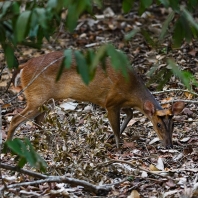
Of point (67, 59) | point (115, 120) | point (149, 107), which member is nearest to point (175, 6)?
point (67, 59)

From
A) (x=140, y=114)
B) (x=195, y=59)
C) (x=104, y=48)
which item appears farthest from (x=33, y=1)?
(x=195, y=59)

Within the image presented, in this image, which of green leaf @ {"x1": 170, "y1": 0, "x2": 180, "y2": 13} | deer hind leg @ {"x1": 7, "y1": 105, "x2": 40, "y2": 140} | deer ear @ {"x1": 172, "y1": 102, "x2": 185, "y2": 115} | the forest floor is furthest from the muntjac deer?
green leaf @ {"x1": 170, "y1": 0, "x2": 180, "y2": 13}

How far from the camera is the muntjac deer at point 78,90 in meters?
7.43

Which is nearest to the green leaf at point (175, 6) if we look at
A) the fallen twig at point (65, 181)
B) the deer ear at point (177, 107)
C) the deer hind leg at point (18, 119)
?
the fallen twig at point (65, 181)

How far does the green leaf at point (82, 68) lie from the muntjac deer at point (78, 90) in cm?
402

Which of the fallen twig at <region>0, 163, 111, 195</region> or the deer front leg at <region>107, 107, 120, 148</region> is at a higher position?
the fallen twig at <region>0, 163, 111, 195</region>

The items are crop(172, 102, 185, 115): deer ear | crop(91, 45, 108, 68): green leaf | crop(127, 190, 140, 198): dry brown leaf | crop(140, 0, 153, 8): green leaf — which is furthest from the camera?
crop(172, 102, 185, 115): deer ear

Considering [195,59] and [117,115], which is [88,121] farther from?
[195,59]

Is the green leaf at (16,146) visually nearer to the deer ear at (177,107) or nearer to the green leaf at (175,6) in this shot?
the green leaf at (175,6)

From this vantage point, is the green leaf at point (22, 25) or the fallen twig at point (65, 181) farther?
the fallen twig at point (65, 181)

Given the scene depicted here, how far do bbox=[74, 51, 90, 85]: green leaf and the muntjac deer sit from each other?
4021 mm

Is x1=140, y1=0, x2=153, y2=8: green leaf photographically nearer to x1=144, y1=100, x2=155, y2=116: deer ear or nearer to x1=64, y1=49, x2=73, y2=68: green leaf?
x1=64, y1=49, x2=73, y2=68: green leaf

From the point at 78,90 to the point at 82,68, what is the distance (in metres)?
4.42

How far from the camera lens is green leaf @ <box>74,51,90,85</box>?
3.24 meters
